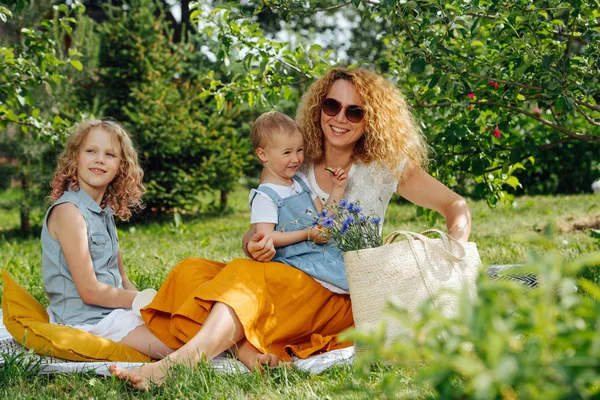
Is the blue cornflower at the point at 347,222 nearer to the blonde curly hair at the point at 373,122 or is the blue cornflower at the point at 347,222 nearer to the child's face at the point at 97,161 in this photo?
the blonde curly hair at the point at 373,122

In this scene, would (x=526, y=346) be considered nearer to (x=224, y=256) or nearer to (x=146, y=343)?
(x=146, y=343)

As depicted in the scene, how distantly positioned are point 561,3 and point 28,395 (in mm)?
2611

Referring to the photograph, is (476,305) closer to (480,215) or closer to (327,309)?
(327,309)

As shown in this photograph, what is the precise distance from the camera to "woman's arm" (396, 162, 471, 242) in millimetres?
2756

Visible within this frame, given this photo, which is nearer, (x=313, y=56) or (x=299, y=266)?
(x=299, y=266)

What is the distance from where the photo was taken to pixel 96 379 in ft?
7.49

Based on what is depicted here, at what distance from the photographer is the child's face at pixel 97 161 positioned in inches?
114

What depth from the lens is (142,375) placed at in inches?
88.6

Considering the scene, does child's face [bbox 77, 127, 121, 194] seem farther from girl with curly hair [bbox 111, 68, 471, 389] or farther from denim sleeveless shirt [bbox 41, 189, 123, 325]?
girl with curly hair [bbox 111, 68, 471, 389]

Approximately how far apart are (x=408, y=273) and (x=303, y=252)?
571mm

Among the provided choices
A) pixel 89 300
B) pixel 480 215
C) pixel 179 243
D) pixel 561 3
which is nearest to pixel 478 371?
pixel 89 300

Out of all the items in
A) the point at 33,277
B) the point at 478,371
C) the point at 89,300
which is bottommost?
the point at 33,277

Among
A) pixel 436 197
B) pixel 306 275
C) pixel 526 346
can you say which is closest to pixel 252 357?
pixel 306 275

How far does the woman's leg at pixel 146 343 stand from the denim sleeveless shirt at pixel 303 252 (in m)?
0.58
